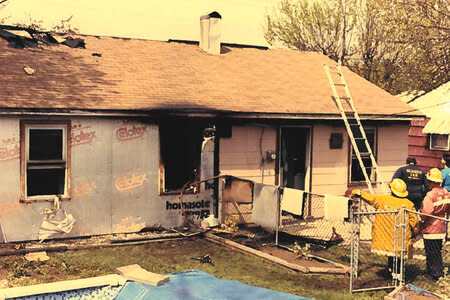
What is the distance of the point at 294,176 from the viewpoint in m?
15.6

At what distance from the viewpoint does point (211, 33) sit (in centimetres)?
1761

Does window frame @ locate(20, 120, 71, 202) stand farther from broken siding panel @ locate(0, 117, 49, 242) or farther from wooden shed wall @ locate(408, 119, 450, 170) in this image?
wooden shed wall @ locate(408, 119, 450, 170)

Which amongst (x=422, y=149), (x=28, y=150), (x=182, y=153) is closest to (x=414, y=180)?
(x=182, y=153)

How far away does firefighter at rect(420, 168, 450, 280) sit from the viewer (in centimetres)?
938

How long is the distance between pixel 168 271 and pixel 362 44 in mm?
24754

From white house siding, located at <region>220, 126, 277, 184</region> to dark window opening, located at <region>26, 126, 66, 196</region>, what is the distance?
13.5ft

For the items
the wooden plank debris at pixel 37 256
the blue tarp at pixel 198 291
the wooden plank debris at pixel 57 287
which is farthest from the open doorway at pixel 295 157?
the wooden plank debris at pixel 57 287

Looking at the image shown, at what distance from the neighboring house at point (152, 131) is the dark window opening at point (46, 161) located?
0.02 m

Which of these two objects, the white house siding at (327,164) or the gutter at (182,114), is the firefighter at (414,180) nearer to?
the gutter at (182,114)

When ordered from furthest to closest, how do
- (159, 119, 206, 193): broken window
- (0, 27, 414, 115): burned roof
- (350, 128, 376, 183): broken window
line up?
1. (350, 128, 376, 183): broken window
2. (159, 119, 206, 193): broken window
3. (0, 27, 414, 115): burned roof

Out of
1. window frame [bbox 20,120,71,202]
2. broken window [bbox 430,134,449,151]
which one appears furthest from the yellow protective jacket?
broken window [bbox 430,134,449,151]

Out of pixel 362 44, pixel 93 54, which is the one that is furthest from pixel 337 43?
pixel 93 54

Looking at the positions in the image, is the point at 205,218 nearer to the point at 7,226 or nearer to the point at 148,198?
the point at 148,198

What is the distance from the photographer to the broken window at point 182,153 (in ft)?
44.2
